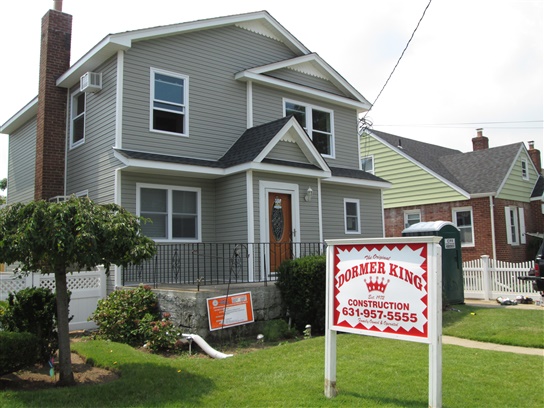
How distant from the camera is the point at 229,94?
13.9 meters

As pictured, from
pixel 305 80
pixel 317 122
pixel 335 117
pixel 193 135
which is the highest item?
pixel 305 80

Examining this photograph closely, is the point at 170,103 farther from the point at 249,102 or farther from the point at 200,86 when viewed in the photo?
the point at 249,102

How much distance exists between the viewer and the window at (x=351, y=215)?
1584cm

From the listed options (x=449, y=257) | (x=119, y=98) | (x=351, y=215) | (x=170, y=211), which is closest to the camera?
(x=119, y=98)

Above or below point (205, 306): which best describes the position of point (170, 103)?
above

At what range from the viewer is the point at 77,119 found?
13711mm

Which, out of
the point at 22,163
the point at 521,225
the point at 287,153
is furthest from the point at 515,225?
the point at 22,163

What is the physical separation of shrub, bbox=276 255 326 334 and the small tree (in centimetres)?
428

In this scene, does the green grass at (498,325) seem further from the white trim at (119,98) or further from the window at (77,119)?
the window at (77,119)

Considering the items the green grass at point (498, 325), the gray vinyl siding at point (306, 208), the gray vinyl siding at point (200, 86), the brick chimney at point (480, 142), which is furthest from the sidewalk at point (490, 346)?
the brick chimney at point (480, 142)

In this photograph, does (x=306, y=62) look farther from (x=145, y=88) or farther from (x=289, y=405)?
(x=289, y=405)

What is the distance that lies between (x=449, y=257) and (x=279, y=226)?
4675mm

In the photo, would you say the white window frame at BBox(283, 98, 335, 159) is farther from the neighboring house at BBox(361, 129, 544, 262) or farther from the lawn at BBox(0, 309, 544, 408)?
the lawn at BBox(0, 309, 544, 408)

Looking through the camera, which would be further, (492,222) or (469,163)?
(469,163)
